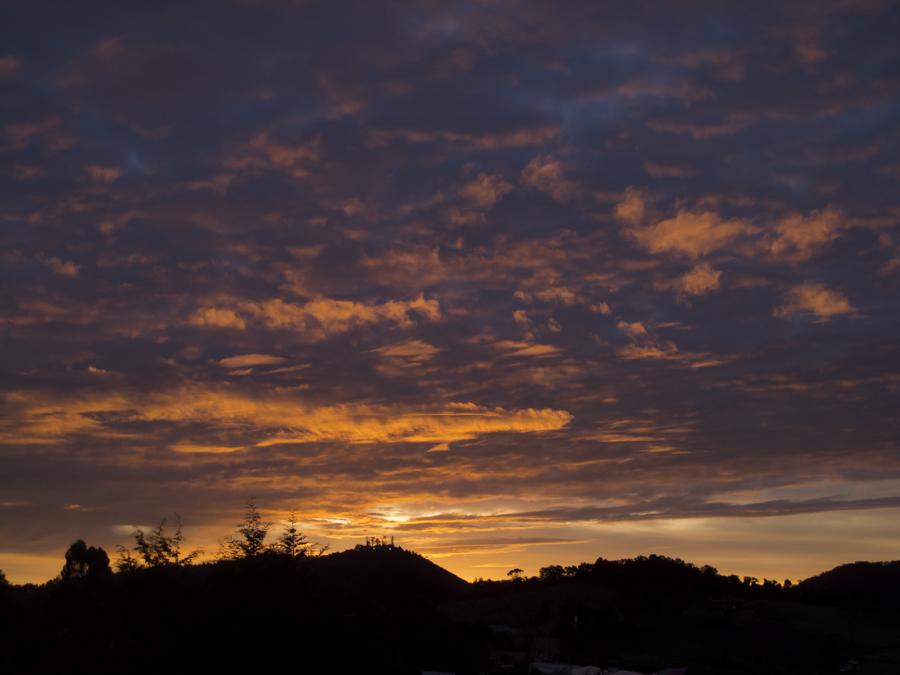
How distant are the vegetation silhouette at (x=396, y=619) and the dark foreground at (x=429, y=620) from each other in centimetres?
9

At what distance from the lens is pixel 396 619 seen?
56.4m

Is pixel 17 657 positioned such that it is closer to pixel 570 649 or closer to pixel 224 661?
pixel 224 661

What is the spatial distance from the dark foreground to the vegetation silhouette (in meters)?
0.09

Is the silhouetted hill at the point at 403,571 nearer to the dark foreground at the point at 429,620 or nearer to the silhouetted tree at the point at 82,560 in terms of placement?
the dark foreground at the point at 429,620

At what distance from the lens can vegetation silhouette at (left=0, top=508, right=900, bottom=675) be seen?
2892 centimetres

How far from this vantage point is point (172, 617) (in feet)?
98.1

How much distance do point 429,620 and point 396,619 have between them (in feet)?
26.2

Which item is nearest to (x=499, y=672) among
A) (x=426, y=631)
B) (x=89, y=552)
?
(x=426, y=631)

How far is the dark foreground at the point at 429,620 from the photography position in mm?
28922

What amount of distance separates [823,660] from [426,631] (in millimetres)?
70718

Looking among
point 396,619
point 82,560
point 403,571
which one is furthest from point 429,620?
point 403,571

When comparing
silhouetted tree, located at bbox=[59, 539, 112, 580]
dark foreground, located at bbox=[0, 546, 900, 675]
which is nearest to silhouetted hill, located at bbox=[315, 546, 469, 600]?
dark foreground, located at bbox=[0, 546, 900, 675]

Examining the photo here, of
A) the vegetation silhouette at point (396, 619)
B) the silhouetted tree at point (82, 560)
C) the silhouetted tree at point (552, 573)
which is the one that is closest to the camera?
Answer: the vegetation silhouette at point (396, 619)

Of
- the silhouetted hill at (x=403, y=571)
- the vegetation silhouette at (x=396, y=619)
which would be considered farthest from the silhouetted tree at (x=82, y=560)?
the silhouetted hill at (x=403, y=571)
